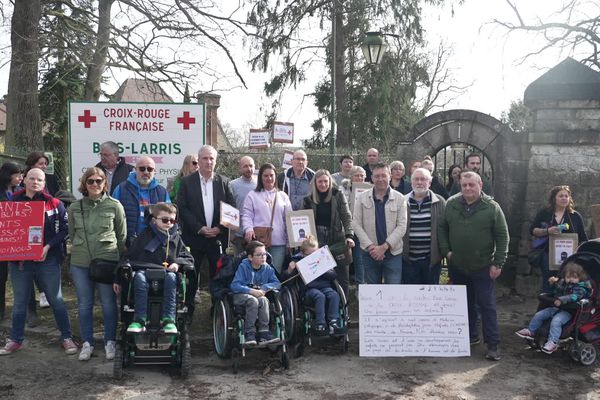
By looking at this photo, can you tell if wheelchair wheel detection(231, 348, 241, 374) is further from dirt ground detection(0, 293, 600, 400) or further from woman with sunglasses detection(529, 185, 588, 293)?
woman with sunglasses detection(529, 185, 588, 293)

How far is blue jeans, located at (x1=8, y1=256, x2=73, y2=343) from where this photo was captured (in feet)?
18.6

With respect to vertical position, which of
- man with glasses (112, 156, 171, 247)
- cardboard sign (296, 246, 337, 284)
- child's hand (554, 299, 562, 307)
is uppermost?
man with glasses (112, 156, 171, 247)

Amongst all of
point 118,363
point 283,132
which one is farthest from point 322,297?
point 283,132

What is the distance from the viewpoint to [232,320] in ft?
17.8

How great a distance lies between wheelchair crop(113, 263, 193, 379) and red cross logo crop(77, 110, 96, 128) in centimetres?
353

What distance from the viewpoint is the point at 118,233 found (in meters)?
5.64

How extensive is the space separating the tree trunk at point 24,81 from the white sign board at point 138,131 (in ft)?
13.9

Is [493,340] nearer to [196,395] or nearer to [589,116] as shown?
[196,395]

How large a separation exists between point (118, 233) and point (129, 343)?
1.10 metres

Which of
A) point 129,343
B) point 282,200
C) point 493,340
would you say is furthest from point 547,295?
point 129,343

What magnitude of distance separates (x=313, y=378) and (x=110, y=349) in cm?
193

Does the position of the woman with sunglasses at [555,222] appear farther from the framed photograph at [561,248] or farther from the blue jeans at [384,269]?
the blue jeans at [384,269]

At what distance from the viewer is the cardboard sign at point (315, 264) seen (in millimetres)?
5781

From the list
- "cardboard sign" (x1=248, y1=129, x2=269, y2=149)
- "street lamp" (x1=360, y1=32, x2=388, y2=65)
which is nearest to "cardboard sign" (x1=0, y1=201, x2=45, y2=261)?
"cardboard sign" (x1=248, y1=129, x2=269, y2=149)
